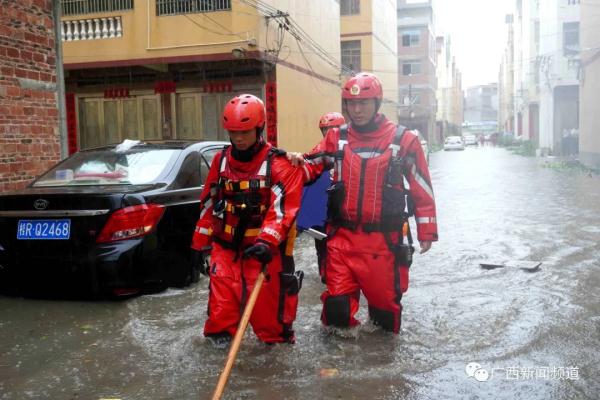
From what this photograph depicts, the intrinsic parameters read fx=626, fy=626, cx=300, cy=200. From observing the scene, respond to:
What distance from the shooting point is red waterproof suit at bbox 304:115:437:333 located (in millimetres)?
4195

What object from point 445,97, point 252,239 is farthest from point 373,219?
point 445,97

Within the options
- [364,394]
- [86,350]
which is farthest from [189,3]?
[364,394]

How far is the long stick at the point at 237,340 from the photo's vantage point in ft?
9.94

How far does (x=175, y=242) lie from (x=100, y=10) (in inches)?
493

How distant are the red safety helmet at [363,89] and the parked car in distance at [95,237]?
1904 millimetres

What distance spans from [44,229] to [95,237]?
0.42 meters

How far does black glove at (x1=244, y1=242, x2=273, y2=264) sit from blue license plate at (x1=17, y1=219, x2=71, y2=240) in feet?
6.33

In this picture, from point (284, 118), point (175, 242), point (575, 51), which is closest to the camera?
point (175, 242)

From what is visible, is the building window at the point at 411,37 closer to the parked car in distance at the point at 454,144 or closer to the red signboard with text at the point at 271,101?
the parked car in distance at the point at 454,144

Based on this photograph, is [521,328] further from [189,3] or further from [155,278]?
[189,3]

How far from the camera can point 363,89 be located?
169 inches

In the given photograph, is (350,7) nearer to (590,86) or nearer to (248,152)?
(590,86)

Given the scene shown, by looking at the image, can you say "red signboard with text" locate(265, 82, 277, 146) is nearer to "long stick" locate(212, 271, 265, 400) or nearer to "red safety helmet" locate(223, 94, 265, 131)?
"red safety helmet" locate(223, 94, 265, 131)

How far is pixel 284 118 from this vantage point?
55.1ft
